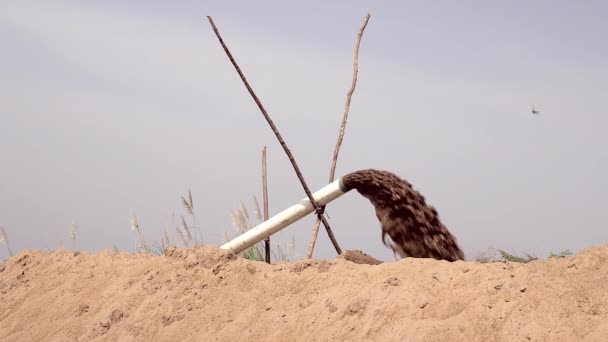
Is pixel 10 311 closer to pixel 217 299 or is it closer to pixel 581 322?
pixel 217 299

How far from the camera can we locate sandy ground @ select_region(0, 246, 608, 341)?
10.5 feet

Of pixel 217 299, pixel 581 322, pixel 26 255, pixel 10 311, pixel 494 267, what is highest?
pixel 26 255

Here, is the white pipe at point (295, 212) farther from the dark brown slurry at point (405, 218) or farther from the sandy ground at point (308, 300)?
the sandy ground at point (308, 300)

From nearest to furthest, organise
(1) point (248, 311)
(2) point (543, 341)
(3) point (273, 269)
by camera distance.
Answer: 1. (2) point (543, 341)
2. (1) point (248, 311)
3. (3) point (273, 269)

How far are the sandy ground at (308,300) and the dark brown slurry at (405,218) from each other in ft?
1.25

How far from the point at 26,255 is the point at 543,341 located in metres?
4.65

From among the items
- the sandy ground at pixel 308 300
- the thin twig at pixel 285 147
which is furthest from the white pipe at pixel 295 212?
the sandy ground at pixel 308 300

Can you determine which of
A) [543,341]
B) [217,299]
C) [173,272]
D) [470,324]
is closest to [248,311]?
[217,299]

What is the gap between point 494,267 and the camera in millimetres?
3676

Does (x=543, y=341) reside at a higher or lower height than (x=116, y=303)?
lower

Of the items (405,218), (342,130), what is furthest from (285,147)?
(405,218)

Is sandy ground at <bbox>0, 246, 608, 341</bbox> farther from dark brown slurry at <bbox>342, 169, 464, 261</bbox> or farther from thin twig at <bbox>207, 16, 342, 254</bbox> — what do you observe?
thin twig at <bbox>207, 16, 342, 254</bbox>

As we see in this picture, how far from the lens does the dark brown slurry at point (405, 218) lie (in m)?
5.15

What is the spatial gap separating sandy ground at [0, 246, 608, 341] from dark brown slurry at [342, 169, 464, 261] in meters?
0.38
